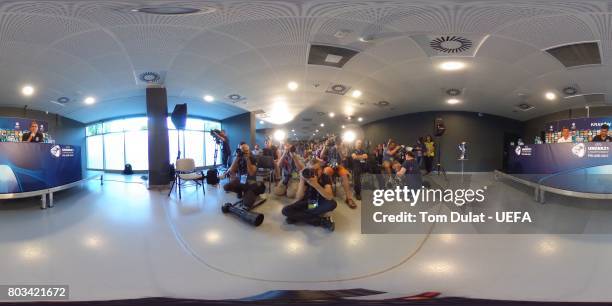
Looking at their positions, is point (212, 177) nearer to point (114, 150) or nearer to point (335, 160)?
point (114, 150)

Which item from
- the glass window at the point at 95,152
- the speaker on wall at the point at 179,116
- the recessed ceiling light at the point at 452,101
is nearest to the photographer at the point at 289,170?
the speaker on wall at the point at 179,116

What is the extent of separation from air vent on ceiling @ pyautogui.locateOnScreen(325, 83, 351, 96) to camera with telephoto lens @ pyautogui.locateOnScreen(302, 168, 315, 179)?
0.45m

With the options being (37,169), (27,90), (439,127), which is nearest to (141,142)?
(27,90)

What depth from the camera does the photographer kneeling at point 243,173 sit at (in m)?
1.12

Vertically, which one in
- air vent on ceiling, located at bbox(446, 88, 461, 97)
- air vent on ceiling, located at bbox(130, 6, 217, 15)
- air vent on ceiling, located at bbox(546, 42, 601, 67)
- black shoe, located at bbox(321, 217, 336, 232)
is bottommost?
black shoe, located at bbox(321, 217, 336, 232)

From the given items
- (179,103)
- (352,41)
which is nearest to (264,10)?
(352,41)

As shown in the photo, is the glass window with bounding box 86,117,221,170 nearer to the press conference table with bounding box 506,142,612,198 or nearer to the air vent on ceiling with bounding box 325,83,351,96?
the air vent on ceiling with bounding box 325,83,351,96

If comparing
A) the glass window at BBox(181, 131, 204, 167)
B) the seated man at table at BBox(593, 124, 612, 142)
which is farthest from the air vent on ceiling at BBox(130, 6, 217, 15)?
the seated man at table at BBox(593, 124, 612, 142)

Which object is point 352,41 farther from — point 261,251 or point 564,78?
point 261,251

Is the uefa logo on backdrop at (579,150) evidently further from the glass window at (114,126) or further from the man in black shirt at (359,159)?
the glass window at (114,126)

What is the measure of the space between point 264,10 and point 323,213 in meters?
1.18

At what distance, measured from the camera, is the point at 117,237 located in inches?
65.8

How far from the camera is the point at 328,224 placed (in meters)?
1.31

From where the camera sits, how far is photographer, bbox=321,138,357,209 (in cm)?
107
